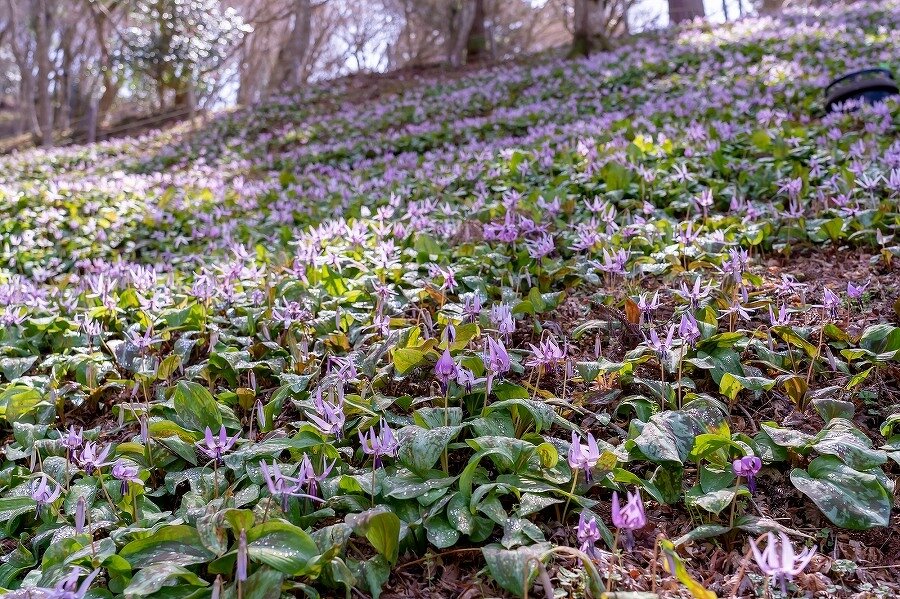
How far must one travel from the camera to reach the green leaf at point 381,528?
1.60 meters

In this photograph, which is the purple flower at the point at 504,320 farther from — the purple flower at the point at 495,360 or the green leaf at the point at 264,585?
the green leaf at the point at 264,585

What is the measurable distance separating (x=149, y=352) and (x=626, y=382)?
2.07m

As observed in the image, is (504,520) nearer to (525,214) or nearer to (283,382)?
(283,382)

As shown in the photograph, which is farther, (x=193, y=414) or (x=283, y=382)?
(x=283, y=382)

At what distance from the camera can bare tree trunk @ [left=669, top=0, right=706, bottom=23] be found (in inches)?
700

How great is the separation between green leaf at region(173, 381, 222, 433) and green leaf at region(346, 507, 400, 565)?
82 cm

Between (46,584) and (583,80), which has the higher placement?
(583,80)

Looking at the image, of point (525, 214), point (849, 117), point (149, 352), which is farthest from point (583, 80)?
point (149, 352)

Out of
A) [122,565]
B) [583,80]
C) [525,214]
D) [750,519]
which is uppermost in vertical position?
[583,80]

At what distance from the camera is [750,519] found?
1709 millimetres

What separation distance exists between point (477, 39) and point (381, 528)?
1880 cm

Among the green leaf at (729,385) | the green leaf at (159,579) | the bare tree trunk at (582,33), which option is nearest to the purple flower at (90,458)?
the green leaf at (159,579)

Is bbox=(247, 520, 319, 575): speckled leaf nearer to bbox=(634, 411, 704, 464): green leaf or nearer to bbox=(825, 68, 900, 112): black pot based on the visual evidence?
bbox=(634, 411, 704, 464): green leaf

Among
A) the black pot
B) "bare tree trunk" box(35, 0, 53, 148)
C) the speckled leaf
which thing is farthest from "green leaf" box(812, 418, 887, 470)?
"bare tree trunk" box(35, 0, 53, 148)
